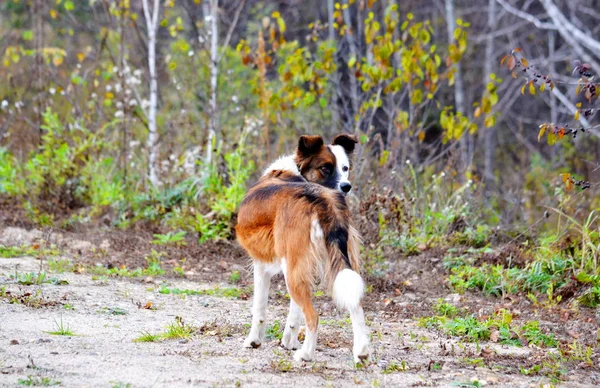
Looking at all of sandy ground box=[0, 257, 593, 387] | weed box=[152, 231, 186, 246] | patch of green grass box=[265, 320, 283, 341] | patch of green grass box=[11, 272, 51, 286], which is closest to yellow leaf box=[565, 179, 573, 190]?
sandy ground box=[0, 257, 593, 387]

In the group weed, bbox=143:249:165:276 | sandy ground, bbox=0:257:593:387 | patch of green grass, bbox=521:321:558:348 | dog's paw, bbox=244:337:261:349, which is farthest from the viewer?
weed, bbox=143:249:165:276

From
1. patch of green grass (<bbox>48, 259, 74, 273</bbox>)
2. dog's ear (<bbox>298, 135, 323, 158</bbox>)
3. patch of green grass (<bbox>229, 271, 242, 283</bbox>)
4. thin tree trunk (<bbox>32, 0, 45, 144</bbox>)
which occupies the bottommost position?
patch of green grass (<bbox>229, 271, 242, 283</bbox>)

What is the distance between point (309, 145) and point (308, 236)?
1.59 m

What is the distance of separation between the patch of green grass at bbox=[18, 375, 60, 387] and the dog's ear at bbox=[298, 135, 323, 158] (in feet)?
9.55

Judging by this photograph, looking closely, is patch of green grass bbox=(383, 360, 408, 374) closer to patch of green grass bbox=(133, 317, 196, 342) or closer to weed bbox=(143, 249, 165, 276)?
patch of green grass bbox=(133, 317, 196, 342)

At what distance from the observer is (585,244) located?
7.54 m

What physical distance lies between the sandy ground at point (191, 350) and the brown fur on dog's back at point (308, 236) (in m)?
0.54

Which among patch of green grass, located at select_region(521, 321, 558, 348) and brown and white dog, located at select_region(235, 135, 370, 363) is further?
patch of green grass, located at select_region(521, 321, 558, 348)

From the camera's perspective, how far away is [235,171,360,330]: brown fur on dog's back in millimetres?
5012

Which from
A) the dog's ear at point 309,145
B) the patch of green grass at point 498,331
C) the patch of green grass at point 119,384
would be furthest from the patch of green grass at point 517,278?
the patch of green grass at point 119,384

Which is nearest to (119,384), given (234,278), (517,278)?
(234,278)

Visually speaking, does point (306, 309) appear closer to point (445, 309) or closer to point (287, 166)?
point (287, 166)

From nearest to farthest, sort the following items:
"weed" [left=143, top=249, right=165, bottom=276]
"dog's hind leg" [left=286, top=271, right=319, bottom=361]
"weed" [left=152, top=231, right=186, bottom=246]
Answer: "dog's hind leg" [left=286, top=271, right=319, bottom=361], "weed" [left=143, top=249, right=165, bottom=276], "weed" [left=152, top=231, right=186, bottom=246]

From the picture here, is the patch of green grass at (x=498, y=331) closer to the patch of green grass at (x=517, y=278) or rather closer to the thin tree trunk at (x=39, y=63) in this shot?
the patch of green grass at (x=517, y=278)
